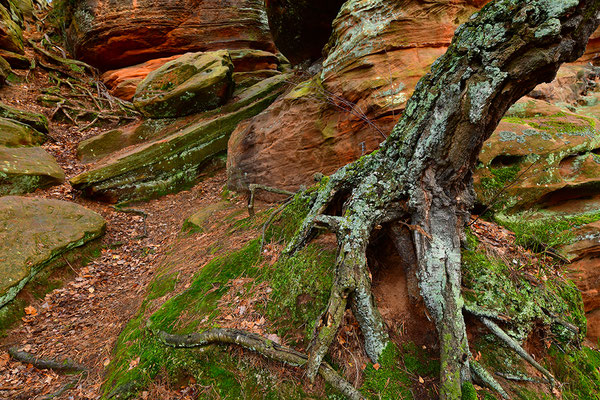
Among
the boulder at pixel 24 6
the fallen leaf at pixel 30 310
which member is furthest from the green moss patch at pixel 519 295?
the boulder at pixel 24 6

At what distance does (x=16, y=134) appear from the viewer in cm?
782

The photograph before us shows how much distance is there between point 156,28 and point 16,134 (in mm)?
7540

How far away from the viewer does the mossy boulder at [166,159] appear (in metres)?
8.10

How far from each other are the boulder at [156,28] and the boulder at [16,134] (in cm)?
622

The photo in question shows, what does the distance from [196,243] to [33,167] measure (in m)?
5.56

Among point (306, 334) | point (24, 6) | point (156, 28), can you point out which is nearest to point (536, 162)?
point (306, 334)

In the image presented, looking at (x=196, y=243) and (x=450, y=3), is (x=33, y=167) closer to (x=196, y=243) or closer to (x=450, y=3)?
(x=196, y=243)

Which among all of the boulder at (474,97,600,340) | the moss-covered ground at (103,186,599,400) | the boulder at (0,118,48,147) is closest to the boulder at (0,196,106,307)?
the moss-covered ground at (103,186,599,400)

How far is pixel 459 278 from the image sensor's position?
2482mm

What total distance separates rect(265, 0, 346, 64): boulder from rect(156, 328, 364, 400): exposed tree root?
894 centimetres

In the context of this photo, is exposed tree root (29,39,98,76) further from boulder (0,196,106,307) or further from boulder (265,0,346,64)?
boulder (0,196,106,307)

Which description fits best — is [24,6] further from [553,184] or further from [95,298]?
[553,184]

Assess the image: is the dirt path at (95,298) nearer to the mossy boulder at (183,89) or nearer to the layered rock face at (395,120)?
the layered rock face at (395,120)

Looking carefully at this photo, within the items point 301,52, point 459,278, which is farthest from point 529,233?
point 301,52
